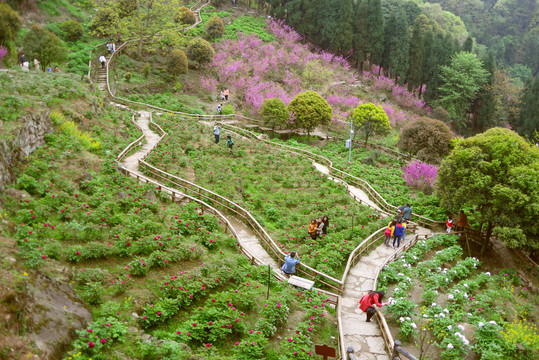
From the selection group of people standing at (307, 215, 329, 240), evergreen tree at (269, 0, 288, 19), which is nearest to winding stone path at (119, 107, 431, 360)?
group of people standing at (307, 215, 329, 240)

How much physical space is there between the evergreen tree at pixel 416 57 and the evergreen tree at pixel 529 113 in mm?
14289

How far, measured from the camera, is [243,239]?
1622 cm

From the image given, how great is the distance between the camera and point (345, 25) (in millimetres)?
57125

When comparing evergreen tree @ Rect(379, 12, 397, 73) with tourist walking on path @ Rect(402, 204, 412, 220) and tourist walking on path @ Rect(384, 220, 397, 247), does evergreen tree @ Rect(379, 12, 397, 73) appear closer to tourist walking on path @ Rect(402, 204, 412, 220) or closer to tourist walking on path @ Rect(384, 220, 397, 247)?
tourist walking on path @ Rect(402, 204, 412, 220)

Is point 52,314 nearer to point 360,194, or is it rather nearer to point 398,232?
point 398,232

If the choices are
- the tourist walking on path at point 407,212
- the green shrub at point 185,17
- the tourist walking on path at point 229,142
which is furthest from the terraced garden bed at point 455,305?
the green shrub at point 185,17

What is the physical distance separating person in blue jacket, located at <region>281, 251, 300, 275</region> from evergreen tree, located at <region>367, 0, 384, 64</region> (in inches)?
1994

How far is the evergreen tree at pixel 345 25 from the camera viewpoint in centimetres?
5712

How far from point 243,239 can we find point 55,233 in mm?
6845

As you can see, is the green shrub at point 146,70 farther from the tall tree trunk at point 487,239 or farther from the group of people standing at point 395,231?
the tall tree trunk at point 487,239

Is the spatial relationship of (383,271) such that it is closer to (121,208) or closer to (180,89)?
(121,208)

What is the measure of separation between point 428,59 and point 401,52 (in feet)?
14.5

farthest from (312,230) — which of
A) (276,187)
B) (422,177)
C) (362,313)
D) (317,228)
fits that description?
(422,177)

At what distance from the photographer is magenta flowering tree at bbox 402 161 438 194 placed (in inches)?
998
